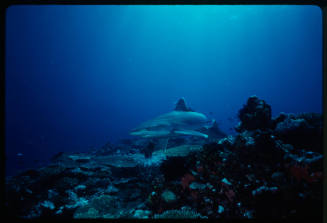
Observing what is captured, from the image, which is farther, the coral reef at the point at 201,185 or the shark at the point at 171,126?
the shark at the point at 171,126

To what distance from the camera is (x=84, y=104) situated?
452ft

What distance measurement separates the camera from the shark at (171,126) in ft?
25.2

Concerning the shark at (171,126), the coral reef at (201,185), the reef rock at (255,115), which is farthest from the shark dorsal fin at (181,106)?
the coral reef at (201,185)

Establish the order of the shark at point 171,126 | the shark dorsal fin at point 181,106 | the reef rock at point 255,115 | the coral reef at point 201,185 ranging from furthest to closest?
the shark dorsal fin at point 181,106
the shark at point 171,126
the reef rock at point 255,115
the coral reef at point 201,185

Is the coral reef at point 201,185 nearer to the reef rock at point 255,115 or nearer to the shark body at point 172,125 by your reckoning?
the reef rock at point 255,115

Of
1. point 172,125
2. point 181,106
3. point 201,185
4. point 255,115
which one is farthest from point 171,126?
point 201,185

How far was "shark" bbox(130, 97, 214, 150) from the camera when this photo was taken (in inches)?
302

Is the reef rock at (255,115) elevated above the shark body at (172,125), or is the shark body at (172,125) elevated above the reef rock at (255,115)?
the reef rock at (255,115)

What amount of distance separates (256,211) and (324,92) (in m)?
2.44

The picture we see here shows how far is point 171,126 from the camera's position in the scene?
8.20 metres


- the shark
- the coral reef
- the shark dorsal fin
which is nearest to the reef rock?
the coral reef

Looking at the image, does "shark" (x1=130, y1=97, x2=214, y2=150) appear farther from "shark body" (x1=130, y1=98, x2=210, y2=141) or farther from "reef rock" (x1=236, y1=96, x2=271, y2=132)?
"reef rock" (x1=236, y1=96, x2=271, y2=132)
